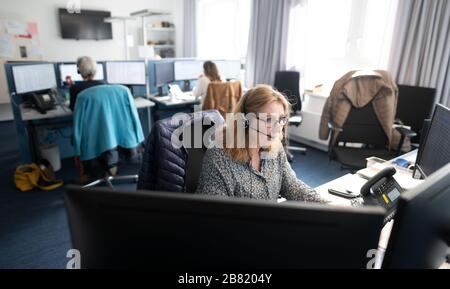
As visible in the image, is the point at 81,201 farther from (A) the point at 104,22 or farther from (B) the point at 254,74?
(A) the point at 104,22

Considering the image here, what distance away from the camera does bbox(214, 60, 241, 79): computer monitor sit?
453 centimetres

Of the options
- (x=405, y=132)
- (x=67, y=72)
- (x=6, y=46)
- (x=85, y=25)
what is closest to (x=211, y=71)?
(x=67, y=72)

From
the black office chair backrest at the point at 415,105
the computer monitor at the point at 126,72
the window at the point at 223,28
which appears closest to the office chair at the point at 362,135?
the black office chair backrest at the point at 415,105

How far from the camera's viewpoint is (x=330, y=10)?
3.90 m

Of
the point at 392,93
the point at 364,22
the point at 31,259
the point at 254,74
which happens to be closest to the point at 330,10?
the point at 364,22

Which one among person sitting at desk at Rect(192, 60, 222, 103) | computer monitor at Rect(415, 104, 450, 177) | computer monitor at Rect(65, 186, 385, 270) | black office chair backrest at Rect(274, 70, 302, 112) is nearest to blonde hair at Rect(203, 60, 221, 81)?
person sitting at desk at Rect(192, 60, 222, 103)

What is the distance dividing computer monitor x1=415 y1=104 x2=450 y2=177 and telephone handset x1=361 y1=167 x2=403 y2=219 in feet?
0.58

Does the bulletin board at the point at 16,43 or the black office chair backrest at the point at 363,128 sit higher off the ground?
the bulletin board at the point at 16,43

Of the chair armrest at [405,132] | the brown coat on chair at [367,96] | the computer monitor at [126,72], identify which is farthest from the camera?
the computer monitor at [126,72]

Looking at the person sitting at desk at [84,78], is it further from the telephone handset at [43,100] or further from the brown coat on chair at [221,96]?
the brown coat on chair at [221,96]

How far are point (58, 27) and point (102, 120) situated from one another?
147 inches

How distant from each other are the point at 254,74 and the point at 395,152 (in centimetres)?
260

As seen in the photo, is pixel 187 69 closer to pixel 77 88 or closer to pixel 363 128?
pixel 77 88

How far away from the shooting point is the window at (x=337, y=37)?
135 inches
